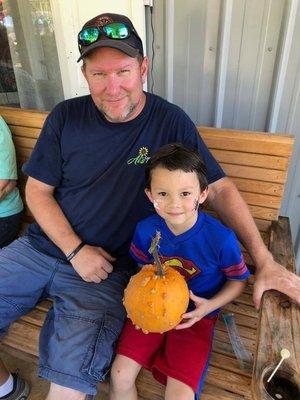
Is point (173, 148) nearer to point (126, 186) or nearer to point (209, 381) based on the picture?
point (126, 186)

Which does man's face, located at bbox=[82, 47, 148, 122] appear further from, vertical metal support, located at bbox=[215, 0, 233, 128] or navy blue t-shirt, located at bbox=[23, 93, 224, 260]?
vertical metal support, located at bbox=[215, 0, 233, 128]

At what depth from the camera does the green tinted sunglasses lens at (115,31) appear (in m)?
1.52

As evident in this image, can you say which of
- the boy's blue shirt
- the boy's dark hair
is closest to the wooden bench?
the boy's blue shirt

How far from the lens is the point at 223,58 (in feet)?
6.71

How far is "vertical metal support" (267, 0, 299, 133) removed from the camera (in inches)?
71.7

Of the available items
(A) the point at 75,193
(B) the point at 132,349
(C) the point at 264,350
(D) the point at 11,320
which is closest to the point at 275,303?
(C) the point at 264,350

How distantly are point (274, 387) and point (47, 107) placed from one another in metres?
2.56

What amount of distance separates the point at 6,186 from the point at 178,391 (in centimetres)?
170

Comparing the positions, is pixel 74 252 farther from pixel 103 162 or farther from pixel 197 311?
pixel 197 311

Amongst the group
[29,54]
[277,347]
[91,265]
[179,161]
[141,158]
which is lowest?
[91,265]

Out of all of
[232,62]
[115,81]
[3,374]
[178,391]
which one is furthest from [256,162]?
[3,374]

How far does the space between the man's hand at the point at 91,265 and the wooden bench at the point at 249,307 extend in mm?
340

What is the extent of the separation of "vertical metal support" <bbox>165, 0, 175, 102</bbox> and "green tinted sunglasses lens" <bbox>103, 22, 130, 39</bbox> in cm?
66

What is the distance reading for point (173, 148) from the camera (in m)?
1.39
